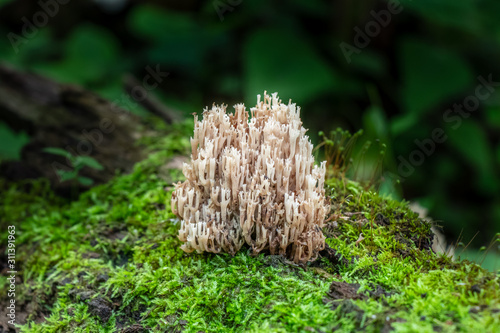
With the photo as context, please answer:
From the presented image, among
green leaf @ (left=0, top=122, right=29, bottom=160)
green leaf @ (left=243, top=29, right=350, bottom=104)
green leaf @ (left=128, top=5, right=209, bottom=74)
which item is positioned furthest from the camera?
green leaf @ (left=128, top=5, right=209, bottom=74)

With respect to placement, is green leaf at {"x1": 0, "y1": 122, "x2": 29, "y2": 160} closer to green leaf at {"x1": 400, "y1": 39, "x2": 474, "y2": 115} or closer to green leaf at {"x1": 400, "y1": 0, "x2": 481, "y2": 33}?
green leaf at {"x1": 400, "y1": 39, "x2": 474, "y2": 115}

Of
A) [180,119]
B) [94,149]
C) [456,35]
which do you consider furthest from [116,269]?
[456,35]

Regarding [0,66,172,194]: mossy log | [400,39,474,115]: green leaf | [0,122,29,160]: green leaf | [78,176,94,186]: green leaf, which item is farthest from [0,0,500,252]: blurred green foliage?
[78,176,94,186]: green leaf

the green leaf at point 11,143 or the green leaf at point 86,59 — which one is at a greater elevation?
the green leaf at point 86,59

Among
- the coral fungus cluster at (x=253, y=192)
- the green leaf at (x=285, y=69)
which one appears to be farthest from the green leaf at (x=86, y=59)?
the coral fungus cluster at (x=253, y=192)

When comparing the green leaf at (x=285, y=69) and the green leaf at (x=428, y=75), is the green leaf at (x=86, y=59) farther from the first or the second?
the green leaf at (x=428, y=75)

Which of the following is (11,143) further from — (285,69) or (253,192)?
(285,69)

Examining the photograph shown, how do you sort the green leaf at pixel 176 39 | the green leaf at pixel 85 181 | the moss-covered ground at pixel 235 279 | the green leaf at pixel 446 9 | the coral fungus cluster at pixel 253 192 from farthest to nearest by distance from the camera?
the green leaf at pixel 176 39, the green leaf at pixel 446 9, the green leaf at pixel 85 181, the coral fungus cluster at pixel 253 192, the moss-covered ground at pixel 235 279

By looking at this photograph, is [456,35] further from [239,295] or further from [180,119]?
[239,295]
